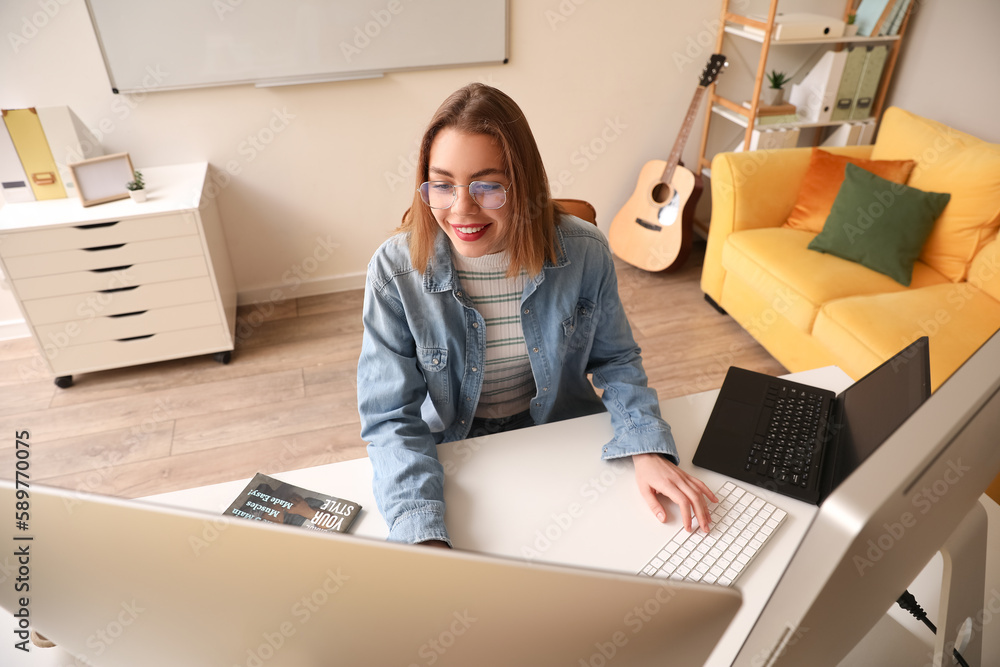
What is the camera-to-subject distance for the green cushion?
234 centimetres

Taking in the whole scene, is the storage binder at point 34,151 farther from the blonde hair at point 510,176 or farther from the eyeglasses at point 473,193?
the eyeglasses at point 473,193

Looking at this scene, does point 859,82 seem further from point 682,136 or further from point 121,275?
point 121,275

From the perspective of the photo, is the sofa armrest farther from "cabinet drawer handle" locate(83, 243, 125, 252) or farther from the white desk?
"cabinet drawer handle" locate(83, 243, 125, 252)

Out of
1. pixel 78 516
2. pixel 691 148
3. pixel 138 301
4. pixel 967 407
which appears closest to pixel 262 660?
pixel 78 516

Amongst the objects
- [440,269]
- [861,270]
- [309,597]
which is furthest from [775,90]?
[309,597]

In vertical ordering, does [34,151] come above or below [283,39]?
below

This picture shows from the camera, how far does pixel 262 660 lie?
0.47 meters

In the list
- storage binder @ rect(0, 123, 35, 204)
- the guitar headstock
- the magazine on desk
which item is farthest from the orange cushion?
storage binder @ rect(0, 123, 35, 204)

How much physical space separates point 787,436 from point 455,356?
0.61 metres

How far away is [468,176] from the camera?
1.03 meters

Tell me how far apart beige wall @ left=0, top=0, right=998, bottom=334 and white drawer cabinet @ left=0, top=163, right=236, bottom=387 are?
0.81ft

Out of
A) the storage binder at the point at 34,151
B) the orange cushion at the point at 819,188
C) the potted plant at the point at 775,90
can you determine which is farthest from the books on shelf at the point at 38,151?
the potted plant at the point at 775,90

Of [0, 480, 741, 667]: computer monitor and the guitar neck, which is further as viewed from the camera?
the guitar neck

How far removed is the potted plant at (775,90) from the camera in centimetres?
304
